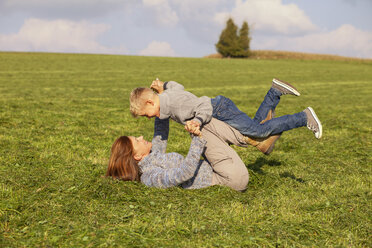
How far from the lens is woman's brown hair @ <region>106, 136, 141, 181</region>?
5805mm

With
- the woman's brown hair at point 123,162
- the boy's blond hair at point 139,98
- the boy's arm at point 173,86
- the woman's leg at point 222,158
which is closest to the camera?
the boy's blond hair at point 139,98

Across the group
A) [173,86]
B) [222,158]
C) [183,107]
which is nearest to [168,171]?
[222,158]

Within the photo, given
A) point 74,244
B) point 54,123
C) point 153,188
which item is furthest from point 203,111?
point 54,123

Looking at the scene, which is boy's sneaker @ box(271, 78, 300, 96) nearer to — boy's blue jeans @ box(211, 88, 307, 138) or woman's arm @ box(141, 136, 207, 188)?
boy's blue jeans @ box(211, 88, 307, 138)

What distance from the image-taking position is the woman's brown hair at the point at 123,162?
5.80 meters

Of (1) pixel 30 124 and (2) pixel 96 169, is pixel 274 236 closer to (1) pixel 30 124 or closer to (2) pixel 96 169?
(2) pixel 96 169

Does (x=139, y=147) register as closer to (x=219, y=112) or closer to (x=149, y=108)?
(x=149, y=108)

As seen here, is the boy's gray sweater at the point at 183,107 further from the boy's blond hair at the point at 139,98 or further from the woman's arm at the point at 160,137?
the woman's arm at the point at 160,137

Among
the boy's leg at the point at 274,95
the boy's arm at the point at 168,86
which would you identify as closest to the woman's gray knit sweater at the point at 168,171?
the boy's arm at the point at 168,86

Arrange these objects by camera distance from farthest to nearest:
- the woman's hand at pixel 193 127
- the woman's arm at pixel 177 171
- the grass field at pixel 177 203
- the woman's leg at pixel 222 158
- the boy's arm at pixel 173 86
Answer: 1. the boy's arm at pixel 173 86
2. the woman's leg at pixel 222 158
3. the woman's arm at pixel 177 171
4. the woman's hand at pixel 193 127
5. the grass field at pixel 177 203

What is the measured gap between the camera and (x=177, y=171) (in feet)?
18.5

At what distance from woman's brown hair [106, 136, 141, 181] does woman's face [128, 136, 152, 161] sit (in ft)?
0.25

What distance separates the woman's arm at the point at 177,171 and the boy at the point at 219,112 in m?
0.36

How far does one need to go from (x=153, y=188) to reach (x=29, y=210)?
1.89m
